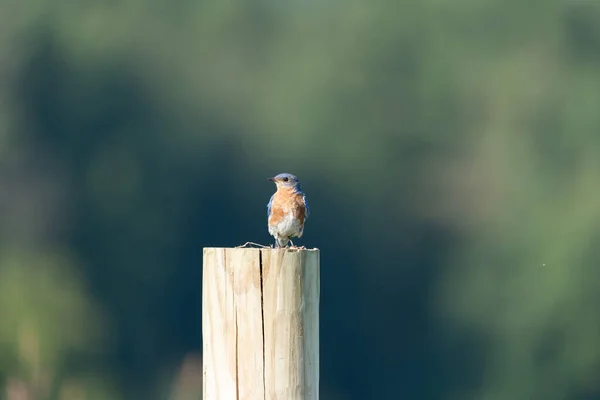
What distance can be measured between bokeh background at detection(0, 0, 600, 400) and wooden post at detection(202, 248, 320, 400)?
37.1ft

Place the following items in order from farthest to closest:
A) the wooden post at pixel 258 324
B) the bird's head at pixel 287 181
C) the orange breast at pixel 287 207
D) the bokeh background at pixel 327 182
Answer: the bokeh background at pixel 327 182, the bird's head at pixel 287 181, the orange breast at pixel 287 207, the wooden post at pixel 258 324

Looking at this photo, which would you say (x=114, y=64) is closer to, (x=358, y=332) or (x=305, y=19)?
(x=305, y=19)

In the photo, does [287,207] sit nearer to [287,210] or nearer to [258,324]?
[287,210]

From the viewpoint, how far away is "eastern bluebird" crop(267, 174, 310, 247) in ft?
15.9

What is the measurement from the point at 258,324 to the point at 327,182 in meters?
13.8

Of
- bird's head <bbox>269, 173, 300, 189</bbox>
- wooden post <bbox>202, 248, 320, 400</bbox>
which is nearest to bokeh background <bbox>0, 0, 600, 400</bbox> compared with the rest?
bird's head <bbox>269, 173, 300, 189</bbox>

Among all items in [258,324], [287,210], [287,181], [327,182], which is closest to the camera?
[258,324]

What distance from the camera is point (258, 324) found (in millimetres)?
2531

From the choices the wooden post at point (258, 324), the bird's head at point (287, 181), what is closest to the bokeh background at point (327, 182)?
the bird's head at point (287, 181)

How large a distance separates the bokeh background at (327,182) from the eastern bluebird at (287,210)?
9.06 meters

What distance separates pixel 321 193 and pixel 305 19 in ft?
9.02

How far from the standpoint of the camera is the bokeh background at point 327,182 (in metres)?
14.9

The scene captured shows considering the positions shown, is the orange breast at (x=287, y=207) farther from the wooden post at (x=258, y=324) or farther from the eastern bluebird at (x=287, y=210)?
the wooden post at (x=258, y=324)

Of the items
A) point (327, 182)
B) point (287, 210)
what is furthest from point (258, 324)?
point (327, 182)
